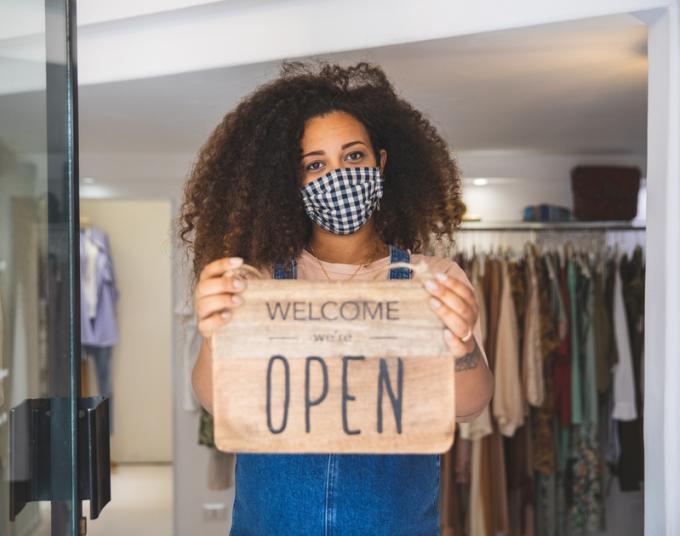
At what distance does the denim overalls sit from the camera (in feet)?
4.53

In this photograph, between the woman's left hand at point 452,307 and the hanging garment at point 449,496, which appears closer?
the woman's left hand at point 452,307

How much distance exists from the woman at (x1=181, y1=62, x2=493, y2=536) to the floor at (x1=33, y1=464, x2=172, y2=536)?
3.08 metres

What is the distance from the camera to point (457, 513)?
3.86m

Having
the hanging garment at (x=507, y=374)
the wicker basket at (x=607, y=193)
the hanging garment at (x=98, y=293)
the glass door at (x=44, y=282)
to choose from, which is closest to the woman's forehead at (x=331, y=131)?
the glass door at (x=44, y=282)

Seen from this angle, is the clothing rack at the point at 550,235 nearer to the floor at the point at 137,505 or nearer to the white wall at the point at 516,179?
the white wall at the point at 516,179

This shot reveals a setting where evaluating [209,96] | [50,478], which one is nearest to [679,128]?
[50,478]

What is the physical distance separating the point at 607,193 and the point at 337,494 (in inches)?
121

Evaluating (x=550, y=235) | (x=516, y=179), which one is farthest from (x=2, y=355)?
(x=516, y=179)

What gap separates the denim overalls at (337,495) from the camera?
54.4 inches

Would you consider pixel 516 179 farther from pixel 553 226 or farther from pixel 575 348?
pixel 575 348

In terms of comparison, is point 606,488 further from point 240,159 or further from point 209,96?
point 240,159

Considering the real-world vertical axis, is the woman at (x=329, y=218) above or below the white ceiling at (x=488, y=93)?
below

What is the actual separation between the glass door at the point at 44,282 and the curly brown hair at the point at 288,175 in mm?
395

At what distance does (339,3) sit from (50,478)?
56.8 inches
